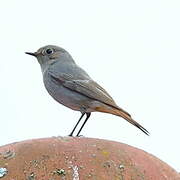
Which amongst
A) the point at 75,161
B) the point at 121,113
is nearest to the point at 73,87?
the point at 121,113

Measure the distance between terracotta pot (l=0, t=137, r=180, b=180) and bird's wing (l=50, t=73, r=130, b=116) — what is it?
1.56 m

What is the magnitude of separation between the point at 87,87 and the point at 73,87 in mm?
196

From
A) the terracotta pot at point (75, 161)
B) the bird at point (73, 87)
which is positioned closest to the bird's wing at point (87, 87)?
the bird at point (73, 87)

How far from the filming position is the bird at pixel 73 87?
6371 mm

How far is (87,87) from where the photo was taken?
6539mm

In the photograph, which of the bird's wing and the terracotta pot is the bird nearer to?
the bird's wing

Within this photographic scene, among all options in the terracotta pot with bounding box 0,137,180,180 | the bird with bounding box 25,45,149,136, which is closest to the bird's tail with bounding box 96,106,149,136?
the bird with bounding box 25,45,149,136

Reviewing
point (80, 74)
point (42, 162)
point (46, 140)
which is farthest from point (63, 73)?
point (42, 162)

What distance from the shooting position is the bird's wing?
6391 mm

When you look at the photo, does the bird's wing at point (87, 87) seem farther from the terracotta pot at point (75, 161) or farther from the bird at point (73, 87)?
the terracotta pot at point (75, 161)

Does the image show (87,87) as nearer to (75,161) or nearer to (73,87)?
(73,87)

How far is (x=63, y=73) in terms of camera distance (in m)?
6.81

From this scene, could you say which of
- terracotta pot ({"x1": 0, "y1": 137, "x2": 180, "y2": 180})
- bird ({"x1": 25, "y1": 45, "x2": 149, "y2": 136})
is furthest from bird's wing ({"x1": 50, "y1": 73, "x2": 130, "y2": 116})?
terracotta pot ({"x1": 0, "y1": 137, "x2": 180, "y2": 180})

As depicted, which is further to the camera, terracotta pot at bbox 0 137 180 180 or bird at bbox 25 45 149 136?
bird at bbox 25 45 149 136
